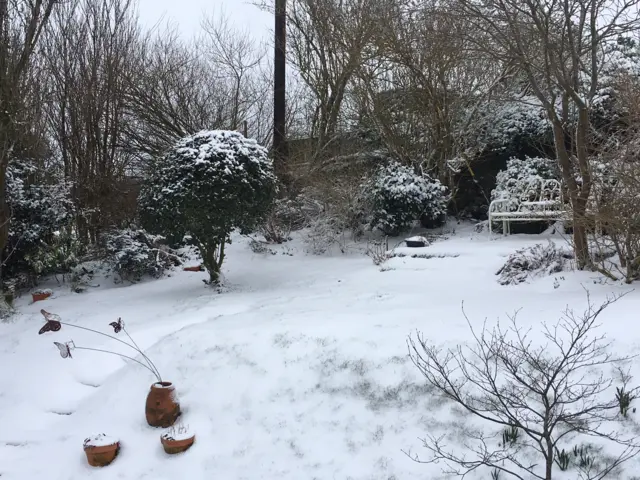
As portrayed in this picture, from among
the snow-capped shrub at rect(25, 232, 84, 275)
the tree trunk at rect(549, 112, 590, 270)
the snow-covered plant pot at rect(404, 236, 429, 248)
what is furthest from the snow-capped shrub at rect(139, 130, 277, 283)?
the tree trunk at rect(549, 112, 590, 270)

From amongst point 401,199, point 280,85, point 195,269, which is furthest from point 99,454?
point 280,85

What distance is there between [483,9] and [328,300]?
3.89 m

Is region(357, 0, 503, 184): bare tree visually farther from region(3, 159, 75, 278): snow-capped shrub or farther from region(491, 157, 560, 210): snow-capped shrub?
region(3, 159, 75, 278): snow-capped shrub

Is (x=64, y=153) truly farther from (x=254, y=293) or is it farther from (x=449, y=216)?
(x=449, y=216)

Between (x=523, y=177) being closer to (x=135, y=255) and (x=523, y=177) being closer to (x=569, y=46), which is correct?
(x=569, y=46)

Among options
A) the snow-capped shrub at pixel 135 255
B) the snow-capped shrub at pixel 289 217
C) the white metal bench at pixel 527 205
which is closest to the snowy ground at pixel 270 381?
the snow-capped shrub at pixel 135 255

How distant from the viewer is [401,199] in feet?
33.1

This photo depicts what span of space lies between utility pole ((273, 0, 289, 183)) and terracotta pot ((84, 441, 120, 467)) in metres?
9.56

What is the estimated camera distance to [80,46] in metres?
11.0

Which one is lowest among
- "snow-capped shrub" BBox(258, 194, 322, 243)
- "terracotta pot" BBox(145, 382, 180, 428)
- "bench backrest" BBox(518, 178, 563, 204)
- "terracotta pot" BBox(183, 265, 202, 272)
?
"terracotta pot" BBox(145, 382, 180, 428)

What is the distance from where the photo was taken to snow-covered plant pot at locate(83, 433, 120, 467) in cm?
363

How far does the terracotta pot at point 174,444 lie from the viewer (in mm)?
3623

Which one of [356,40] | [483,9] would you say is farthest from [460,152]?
[483,9]

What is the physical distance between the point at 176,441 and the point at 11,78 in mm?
6627
